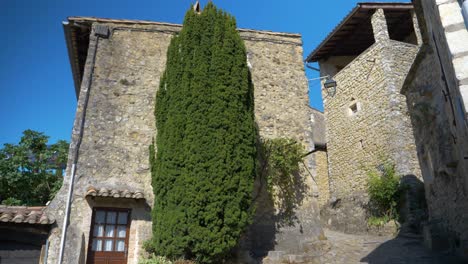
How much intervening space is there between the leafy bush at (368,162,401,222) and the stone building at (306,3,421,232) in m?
0.37

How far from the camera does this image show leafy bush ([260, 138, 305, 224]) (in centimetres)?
985

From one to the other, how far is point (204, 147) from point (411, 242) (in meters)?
6.41

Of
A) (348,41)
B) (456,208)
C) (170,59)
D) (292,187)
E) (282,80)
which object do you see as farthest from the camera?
(348,41)

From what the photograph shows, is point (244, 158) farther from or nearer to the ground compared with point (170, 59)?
nearer to the ground

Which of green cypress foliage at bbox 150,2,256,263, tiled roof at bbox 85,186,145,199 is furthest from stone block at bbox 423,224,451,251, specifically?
tiled roof at bbox 85,186,145,199

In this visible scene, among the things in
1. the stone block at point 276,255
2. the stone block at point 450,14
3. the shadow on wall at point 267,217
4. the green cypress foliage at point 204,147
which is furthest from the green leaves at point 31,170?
the stone block at point 450,14

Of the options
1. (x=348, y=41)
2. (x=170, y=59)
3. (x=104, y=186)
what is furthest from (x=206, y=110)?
(x=348, y=41)

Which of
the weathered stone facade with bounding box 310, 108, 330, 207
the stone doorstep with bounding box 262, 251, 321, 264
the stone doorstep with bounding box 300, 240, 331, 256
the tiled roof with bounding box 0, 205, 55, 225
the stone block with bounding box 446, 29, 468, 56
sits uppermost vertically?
the weathered stone facade with bounding box 310, 108, 330, 207

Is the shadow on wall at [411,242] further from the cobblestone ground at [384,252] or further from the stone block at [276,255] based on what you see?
the stone block at [276,255]

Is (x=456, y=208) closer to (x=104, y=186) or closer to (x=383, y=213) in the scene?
(x=383, y=213)

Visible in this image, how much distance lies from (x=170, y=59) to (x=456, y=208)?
23.0ft

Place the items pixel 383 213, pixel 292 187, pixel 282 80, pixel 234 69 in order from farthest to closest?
pixel 383 213 < pixel 282 80 < pixel 292 187 < pixel 234 69

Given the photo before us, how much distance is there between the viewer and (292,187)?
33.2ft

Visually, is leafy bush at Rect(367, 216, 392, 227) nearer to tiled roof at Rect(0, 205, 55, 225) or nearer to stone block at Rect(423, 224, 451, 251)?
stone block at Rect(423, 224, 451, 251)
